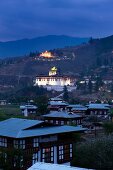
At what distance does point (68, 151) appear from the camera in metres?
28.2

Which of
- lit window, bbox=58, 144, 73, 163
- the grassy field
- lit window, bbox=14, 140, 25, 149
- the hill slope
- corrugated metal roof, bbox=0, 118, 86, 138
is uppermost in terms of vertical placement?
the hill slope

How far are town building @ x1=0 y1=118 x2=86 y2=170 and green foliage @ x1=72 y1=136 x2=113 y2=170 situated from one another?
1.49 metres

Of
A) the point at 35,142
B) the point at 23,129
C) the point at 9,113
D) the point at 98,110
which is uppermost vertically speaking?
the point at 23,129

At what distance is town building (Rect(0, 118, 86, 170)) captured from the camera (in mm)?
23969

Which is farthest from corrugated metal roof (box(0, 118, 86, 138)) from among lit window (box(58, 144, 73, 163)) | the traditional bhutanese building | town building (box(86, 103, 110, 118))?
the traditional bhutanese building

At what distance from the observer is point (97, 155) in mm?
25375

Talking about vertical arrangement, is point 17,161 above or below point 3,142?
below

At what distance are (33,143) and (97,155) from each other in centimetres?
388

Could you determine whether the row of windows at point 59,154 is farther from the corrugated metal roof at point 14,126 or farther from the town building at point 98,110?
the town building at point 98,110

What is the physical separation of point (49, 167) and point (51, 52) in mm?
149770

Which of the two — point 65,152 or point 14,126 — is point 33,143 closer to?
point 14,126

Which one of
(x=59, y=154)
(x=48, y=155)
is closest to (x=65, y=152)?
(x=59, y=154)

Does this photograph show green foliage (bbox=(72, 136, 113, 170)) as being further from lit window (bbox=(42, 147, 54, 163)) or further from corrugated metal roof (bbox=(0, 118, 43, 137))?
corrugated metal roof (bbox=(0, 118, 43, 137))

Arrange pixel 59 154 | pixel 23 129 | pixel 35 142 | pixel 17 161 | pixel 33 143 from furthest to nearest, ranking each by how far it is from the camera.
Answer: pixel 59 154 → pixel 35 142 → pixel 33 143 → pixel 23 129 → pixel 17 161
